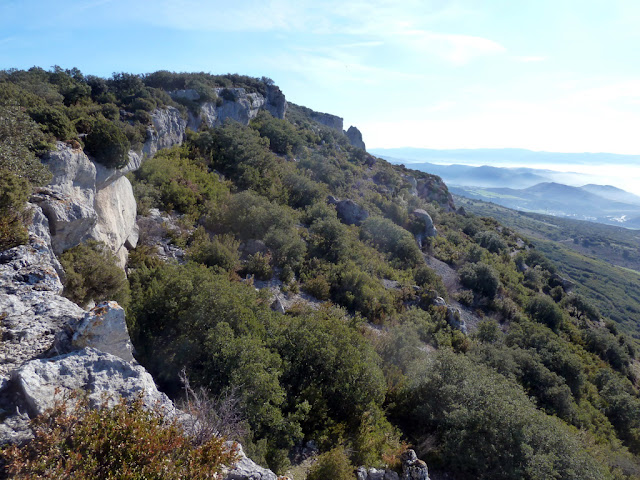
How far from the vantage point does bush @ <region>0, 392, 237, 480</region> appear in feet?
10.9

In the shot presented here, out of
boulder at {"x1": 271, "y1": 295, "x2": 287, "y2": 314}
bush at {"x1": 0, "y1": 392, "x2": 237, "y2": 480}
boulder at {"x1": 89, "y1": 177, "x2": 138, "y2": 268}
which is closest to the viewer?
bush at {"x1": 0, "y1": 392, "x2": 237, "y2": 480}

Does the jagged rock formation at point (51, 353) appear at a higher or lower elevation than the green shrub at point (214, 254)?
higher

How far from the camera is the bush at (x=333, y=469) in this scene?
5.71 metres

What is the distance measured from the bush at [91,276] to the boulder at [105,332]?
2208 millimetres

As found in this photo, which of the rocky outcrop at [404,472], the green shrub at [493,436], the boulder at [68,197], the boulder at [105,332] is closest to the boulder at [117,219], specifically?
the boulder at [68,197]

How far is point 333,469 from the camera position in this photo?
5.76 m

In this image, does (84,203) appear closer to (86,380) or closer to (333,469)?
(86,380)

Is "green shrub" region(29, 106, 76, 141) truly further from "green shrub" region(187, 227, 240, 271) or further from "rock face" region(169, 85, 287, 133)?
"rock face" region(169, 85, 287, 133)

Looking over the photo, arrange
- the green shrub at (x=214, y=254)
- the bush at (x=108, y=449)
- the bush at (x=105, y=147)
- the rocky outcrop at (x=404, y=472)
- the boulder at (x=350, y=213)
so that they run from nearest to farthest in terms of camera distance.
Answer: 1. the bush at (x=108, y=449)
2. the rocky outcrop at (x=404, y=472)
3. the bush at (x=105, y=147)
4. the green shrub at (x=214, y=254)
5. the boulder at (x=350, y=213)

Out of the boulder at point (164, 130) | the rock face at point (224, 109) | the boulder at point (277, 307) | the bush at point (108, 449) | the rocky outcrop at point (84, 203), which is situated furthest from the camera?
the rock face at point (224, 109)

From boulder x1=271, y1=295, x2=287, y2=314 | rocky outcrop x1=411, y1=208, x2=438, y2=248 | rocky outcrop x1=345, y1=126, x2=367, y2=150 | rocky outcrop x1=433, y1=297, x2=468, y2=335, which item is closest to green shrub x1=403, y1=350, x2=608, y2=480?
boulder x1=271, y1=295, x2=287, y2=314

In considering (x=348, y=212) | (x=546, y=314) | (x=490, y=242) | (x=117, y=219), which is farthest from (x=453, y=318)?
(x=490, y=242)

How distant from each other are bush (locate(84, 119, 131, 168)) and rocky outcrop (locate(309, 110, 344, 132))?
197ft

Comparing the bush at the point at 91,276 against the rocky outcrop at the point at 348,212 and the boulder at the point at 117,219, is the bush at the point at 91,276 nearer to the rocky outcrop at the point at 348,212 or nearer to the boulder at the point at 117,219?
the boulder at the point at 117,219
